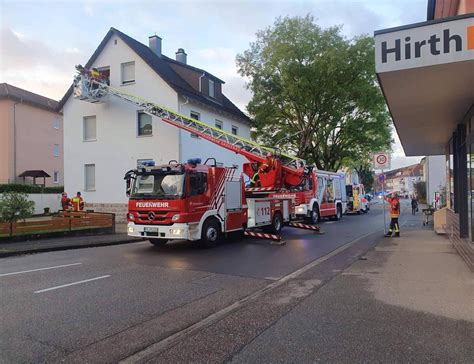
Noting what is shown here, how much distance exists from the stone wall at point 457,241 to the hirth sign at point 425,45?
4524mm

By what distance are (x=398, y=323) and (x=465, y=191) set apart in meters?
8.76

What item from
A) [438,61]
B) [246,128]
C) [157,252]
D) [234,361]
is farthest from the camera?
[246,128]

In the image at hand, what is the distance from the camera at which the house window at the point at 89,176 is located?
2717 centimetres

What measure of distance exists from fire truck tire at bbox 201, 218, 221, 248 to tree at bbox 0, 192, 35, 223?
6.49 m

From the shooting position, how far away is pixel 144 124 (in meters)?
25.5

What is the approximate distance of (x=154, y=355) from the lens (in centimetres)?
452

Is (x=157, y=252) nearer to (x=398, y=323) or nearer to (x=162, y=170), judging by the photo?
(x=162, y=170)

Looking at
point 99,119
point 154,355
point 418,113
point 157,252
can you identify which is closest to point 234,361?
point 154,355

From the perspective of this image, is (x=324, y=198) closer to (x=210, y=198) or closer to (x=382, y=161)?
(x=382, y=161)

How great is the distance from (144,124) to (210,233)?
A: 1390 centimetres

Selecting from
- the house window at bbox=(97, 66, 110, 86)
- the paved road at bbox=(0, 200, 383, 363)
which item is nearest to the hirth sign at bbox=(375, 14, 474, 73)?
the paved road at bbox=(0, 200, 383, 363)

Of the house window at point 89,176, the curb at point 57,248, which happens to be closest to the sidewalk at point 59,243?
the curb at point 57,248

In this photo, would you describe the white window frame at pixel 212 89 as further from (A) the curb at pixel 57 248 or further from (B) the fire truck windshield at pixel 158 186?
(B) the fire truck windshield at pixel 158 186

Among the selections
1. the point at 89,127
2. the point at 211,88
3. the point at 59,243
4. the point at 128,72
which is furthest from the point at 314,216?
the point at 89,127
